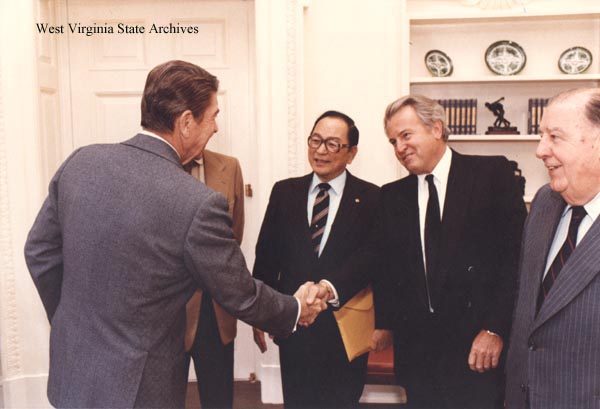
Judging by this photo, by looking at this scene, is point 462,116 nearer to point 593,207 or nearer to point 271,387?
point 271,387

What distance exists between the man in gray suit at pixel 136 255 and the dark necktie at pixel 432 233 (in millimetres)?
745

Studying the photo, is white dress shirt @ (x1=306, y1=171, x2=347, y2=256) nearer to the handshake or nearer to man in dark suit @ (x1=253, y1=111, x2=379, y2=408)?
man in dark suit @ (x1=253, y1=111, x2=379, y2=408)

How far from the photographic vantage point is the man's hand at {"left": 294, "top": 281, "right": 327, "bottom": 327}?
2.08 m

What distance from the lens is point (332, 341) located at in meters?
2.33

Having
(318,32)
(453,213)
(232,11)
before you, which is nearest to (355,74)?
(318,32)

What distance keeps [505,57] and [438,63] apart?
0.44 m

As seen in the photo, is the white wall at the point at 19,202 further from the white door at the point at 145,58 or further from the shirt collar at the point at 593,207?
the shirt collar at the point at 593,207

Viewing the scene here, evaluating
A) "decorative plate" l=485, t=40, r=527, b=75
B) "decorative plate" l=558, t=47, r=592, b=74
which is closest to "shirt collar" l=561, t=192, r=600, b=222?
"decorative plate" l=485, t=40, r=527, b=75

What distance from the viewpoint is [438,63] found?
12.6 feet

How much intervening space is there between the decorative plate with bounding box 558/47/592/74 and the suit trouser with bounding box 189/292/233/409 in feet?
9.25

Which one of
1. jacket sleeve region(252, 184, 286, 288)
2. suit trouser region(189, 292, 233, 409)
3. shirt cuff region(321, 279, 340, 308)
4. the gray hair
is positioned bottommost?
suit trouser region(189, 292, 233, 409)

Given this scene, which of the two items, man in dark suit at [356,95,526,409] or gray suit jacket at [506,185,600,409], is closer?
gray suit jacket at [506,185,600,409]

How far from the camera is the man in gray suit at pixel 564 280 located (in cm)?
147

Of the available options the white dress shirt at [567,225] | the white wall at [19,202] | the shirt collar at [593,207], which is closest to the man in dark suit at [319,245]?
the white dress shirt at [567,225]
